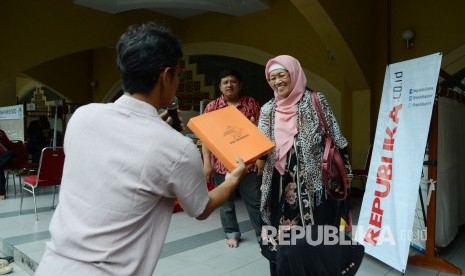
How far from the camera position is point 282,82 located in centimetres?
168

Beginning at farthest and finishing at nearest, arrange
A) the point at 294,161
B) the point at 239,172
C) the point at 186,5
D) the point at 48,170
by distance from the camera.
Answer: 1. the point at 186,5
2. the point at 48,170
3. the point at 294,161
4. the point at 239,172

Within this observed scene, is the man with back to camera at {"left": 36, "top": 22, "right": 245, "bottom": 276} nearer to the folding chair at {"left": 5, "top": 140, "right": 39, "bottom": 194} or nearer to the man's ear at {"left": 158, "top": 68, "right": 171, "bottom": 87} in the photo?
the man's ear at {"left": 158, "top": 68, "right": 171, "bottom": 87}

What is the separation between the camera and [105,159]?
80 centimetres

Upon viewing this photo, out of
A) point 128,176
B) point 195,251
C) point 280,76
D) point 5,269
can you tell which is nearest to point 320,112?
point 280,76

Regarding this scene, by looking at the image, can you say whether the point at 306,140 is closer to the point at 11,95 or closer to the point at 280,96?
the point at 280,96

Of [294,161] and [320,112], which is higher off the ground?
[320,112]

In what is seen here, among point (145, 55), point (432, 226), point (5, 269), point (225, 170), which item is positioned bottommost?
point (5, 269)

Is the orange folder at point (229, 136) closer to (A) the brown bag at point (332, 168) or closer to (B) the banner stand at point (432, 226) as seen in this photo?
(A) the brown bag at point (332, 168)

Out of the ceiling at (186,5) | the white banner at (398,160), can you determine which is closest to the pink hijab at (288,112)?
the white banner at (398,160)

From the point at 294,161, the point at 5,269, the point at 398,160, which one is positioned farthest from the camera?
the point at 5,269

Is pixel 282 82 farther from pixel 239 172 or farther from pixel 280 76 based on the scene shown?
pixel 239 172

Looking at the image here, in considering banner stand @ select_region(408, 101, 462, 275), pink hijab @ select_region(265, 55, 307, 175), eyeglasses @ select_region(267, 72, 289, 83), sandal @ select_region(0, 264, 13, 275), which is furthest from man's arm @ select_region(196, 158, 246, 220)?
sandal @ select_region(0, 264, 13, 275)

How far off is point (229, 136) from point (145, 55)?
Result: 596 mm

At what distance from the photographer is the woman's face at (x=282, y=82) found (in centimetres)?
167
